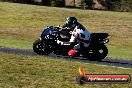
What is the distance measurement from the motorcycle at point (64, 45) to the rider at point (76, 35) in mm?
225

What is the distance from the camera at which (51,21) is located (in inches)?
2308

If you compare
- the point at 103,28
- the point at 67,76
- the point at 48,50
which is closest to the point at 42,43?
the point at 48,50

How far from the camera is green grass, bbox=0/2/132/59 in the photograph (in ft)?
160

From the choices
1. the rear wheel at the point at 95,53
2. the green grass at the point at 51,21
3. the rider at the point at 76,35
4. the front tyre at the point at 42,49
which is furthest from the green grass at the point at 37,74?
the green grass at the point at 51,21

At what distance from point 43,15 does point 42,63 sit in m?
46.6

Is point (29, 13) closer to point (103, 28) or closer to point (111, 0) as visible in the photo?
point (103, 28)

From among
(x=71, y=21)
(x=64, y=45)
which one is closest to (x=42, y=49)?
(x=64, y=45)

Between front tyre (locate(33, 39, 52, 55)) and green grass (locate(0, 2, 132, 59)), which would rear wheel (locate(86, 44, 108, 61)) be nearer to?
front tyre (locate(33, 39, 52, 55))

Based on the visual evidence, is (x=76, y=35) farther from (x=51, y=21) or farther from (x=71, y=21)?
(x=51, y=21)

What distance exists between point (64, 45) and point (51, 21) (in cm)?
3636

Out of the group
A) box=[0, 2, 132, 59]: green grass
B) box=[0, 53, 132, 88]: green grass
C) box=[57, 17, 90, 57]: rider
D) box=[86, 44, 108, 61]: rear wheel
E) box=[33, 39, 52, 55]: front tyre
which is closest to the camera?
box=[0, 53, 132, 88]: green grass

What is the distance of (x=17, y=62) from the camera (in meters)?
15.2

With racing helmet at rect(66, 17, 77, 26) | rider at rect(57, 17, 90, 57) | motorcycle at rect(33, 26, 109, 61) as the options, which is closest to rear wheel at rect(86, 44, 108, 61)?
motorcycle at rect(33, 26, 109, 61)

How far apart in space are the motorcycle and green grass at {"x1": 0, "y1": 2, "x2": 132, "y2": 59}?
71.8 ft
